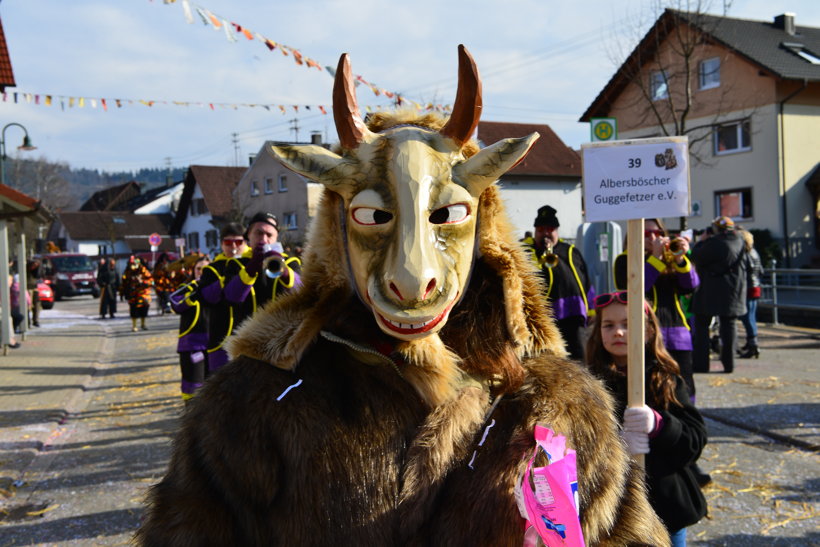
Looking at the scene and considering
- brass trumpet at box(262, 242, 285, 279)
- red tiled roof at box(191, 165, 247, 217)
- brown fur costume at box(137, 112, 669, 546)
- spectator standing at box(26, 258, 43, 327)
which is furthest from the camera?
red tiled roof at box(191, 165, 247, 217)

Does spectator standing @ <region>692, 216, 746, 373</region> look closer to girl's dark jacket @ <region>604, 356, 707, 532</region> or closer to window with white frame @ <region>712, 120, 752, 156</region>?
girl's dark jacket @ <region>604, 356, 707, 532</region>

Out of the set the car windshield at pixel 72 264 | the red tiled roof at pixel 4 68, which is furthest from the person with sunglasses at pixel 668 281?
the car windshield at pixel 72 264

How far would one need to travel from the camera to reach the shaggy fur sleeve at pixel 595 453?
1770 millimetres

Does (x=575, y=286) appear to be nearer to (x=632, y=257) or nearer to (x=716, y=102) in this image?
(x=632, y=257)

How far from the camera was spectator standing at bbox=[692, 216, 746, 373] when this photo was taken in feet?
28.8

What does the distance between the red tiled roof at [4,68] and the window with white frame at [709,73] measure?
21531 mm

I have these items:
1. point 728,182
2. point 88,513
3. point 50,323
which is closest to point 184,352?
point 88,513

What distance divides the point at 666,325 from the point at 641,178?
2.59 m

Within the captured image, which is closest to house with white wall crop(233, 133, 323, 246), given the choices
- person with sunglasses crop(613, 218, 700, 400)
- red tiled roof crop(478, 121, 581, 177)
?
red tiled roof crop(478, 121, 581, 177)

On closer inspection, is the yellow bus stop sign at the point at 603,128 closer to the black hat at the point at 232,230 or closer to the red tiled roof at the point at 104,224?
the black hat at the point at 232,230

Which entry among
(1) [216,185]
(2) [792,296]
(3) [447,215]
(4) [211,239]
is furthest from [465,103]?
(1) [216,185]

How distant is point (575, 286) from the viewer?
18.7ft

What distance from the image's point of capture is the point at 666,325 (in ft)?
16.9

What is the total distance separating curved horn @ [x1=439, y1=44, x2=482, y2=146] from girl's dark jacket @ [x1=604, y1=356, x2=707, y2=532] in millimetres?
1547
